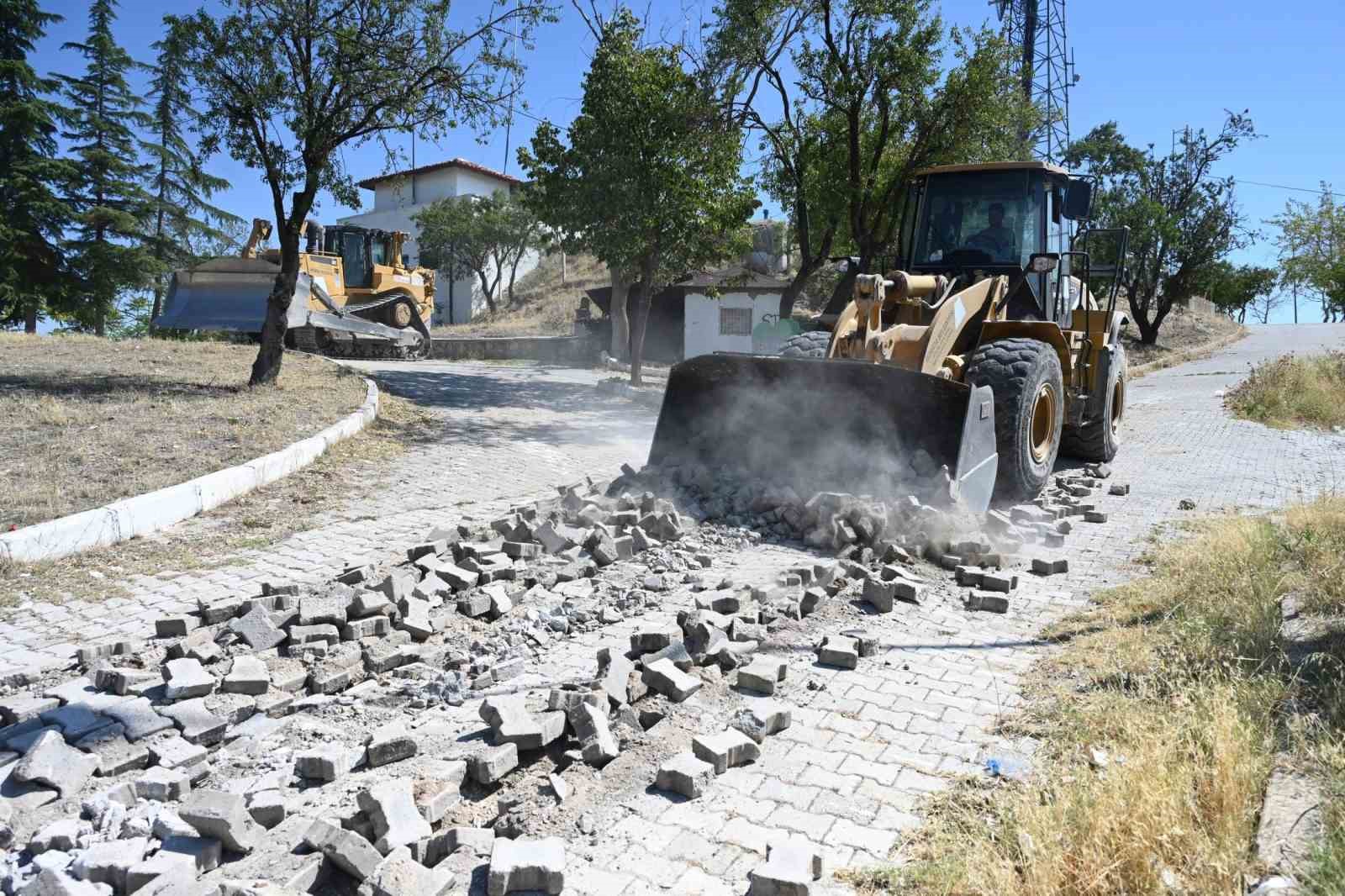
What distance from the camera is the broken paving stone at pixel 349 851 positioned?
118 inches

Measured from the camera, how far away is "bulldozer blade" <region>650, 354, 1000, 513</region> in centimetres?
736

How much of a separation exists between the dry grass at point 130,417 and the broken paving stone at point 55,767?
346 centimetres

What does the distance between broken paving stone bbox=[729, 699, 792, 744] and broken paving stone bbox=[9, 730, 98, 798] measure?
2590 millimetres

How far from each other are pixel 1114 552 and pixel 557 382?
615 inches

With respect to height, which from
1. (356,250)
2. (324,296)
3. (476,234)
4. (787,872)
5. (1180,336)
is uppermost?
(476,234)

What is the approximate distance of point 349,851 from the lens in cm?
302

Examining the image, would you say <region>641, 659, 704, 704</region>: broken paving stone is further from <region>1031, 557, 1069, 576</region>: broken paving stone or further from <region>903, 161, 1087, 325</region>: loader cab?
<region>903, 161, 1087, 325</region>: loader cab

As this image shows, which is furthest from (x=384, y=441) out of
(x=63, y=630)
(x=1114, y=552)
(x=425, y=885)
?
(x=425, y=885)

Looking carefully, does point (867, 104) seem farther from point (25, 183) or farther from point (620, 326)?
point (25, 183)

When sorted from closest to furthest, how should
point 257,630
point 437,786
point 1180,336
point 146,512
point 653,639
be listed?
point 437,786 → point 653,639 → point 257,630 → point 146,512 → point 1180,336

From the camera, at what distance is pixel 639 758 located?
383 cm

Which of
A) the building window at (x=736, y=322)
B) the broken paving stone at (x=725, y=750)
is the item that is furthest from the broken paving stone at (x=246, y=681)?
the building window at (x=736, y=322)

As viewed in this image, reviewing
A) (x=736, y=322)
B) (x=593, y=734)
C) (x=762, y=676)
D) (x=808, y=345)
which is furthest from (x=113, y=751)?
(x=736, y=322)

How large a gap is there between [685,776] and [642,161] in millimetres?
15374
